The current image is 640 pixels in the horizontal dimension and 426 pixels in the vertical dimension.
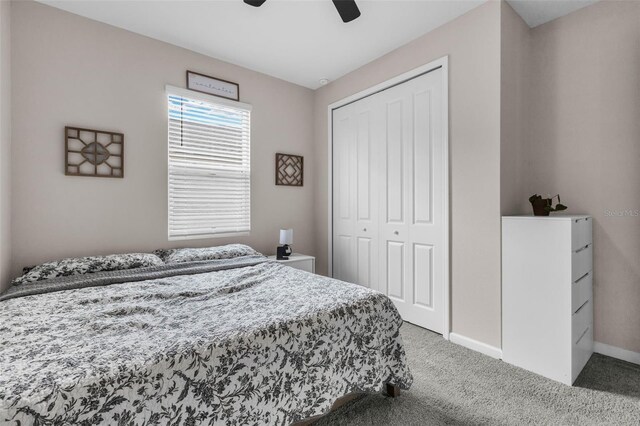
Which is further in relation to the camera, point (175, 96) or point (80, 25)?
point (175, 96)

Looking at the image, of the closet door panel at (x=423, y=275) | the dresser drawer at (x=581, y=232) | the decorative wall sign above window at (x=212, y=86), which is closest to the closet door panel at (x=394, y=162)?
the closet door panel at (x=423, y=275)

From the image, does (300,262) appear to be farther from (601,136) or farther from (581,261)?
(601,136)

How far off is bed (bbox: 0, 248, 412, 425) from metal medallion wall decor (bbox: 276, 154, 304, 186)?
74.5 inches

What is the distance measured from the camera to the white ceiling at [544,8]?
2.33 meters

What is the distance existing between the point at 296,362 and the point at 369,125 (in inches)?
106

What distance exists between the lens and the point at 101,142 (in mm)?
2629

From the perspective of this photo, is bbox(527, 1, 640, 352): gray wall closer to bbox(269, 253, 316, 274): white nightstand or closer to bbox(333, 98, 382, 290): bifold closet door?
bbox(333, 98, 382, 290): bifold closet door

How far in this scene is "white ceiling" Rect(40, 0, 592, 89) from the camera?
241cm

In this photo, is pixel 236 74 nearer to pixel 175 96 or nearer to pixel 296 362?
pixel 175 96

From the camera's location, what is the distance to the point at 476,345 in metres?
2.42

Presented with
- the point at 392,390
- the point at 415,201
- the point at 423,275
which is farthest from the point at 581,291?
the point at 392,390

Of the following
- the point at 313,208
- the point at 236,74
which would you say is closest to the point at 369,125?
the point at 313,208

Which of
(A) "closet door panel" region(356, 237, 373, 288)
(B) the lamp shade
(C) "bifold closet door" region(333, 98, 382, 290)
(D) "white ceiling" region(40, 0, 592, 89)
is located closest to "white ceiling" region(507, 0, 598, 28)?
(D) "white ceiling" region(40, 0, 592, 89)

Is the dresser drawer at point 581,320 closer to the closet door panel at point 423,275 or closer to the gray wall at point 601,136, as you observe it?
the gray wall at point 601,136
